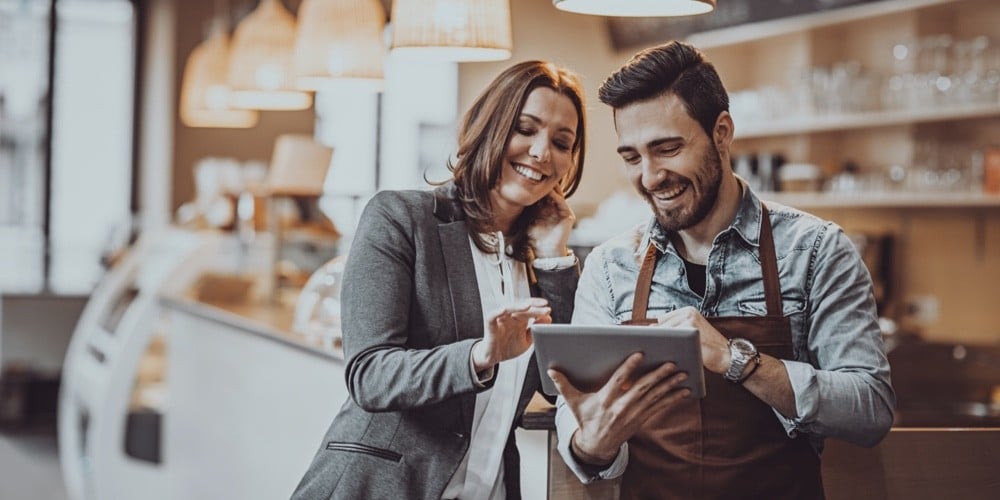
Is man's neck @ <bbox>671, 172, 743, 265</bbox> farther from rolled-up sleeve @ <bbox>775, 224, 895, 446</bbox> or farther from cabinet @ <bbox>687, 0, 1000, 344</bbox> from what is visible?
cabinet @ <bbox>687, 0, 1000, 344</bbox>

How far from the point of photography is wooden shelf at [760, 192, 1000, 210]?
4918mm

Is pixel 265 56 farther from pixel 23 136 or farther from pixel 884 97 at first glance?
pixel 23 136

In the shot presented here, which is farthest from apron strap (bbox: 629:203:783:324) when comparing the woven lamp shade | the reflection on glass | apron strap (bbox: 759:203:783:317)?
the reflection on glass

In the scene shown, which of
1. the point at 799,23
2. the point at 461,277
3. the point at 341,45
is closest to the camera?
the point at 461,277

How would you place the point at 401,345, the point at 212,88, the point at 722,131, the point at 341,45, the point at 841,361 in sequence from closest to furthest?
the point at 841,361 < the point at 722,131 < the point at 401,345 < the point at 341,45 < the point at 212,88

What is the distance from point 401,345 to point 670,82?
26.6 inches

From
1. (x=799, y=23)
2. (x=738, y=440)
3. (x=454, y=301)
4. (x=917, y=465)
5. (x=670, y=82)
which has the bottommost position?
(x=917, y=465)

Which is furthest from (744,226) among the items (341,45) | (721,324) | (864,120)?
(864,120)

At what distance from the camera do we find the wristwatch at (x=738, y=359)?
6.27 feet

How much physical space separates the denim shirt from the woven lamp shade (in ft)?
12.2

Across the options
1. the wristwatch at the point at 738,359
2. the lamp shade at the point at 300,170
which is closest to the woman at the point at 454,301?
the wristwatch at the point at 738,359

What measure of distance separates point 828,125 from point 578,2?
11.4 ft

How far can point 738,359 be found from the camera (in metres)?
1.91

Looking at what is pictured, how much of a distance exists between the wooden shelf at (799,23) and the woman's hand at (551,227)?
10.3ft
